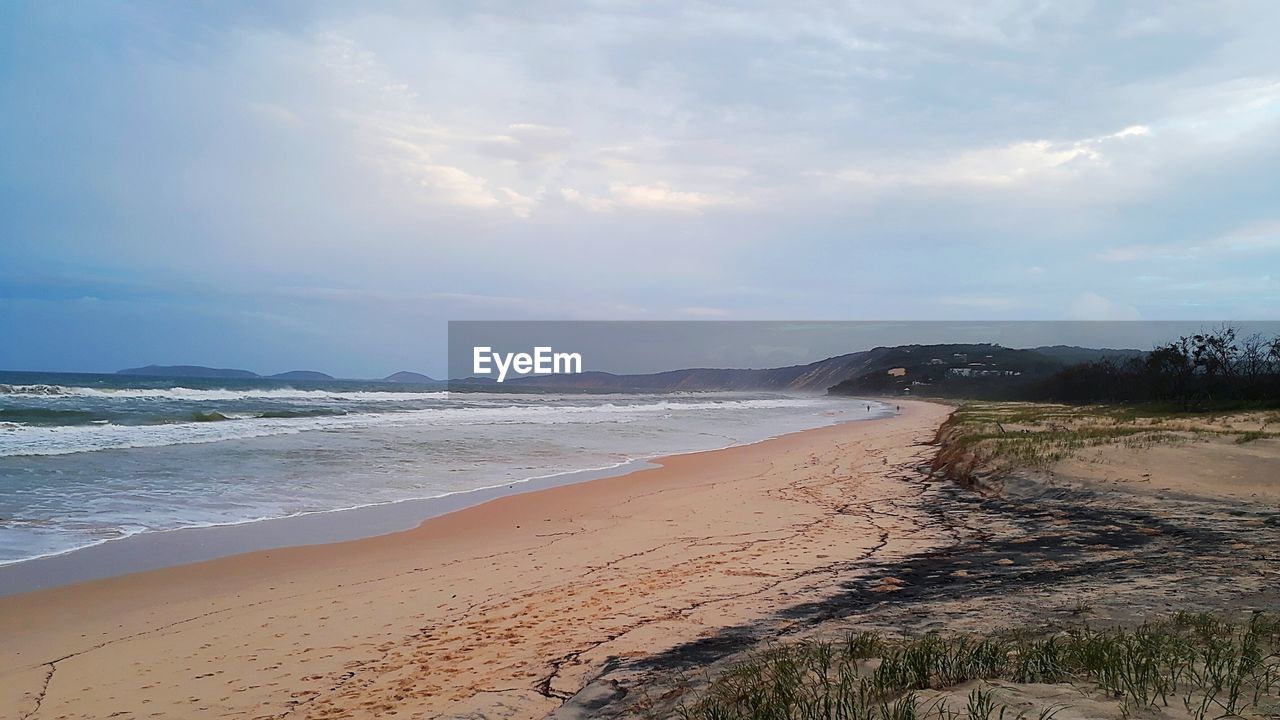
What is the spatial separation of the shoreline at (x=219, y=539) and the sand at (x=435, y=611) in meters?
0.39

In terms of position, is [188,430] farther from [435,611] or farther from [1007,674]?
[1007,674]

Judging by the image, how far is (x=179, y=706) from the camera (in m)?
4.36

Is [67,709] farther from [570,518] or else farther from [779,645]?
[570,518]

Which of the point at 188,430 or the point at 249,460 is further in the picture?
the point at 188,430

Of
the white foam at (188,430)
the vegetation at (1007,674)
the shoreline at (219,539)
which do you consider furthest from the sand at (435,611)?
the white foam at (188,430)

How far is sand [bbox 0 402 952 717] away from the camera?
14.5 feet

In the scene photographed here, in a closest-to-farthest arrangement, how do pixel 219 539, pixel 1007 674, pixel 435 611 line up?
1. pixel 1007 674
2. pixel 435 611
3. pixel 219 539

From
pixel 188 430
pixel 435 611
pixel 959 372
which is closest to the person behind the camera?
pixel 435 611

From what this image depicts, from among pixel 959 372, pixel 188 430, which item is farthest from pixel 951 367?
pixel 188 430

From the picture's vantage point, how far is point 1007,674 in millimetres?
3225

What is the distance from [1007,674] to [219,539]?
362 inches

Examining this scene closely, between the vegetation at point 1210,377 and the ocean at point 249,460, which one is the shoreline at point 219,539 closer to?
the ocean at point 249,460

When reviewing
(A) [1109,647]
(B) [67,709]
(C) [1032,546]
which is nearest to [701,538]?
(C) [1032,546]

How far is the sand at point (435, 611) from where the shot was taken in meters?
4.42
